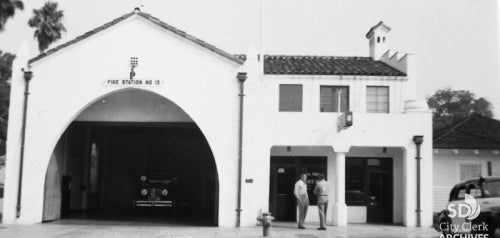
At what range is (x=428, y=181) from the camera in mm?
19594

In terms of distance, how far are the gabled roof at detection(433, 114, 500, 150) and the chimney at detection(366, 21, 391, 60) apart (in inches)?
178

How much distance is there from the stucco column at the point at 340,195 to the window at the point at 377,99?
304 centimetres

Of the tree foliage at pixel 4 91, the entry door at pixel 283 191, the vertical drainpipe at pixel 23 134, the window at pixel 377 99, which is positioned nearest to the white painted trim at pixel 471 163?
the window at pixel 377 99

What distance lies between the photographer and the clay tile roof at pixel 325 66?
21.6 metres

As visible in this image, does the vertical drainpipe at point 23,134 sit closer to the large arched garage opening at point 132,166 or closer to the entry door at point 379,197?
the large arched garage opening at point 132,166

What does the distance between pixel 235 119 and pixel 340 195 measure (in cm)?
448

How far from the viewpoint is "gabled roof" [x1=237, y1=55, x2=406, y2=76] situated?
21578mm

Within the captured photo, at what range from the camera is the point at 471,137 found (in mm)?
24469

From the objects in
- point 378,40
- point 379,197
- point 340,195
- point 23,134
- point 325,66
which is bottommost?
point 379,197

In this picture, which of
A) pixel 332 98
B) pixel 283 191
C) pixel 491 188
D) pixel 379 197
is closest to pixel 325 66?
pixel 332 98

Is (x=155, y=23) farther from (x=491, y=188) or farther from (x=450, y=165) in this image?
(x=450, y=165)

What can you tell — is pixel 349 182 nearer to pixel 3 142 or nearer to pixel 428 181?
pixel 428 181

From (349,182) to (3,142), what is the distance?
103 ft

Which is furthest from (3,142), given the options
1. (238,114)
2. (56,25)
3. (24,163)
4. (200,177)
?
(238,114)
